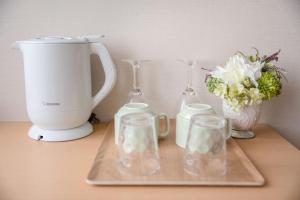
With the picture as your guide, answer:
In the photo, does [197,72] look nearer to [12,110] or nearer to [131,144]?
[131,144]

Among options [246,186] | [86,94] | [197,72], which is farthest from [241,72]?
[86,94]

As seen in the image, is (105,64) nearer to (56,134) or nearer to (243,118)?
(56,134)

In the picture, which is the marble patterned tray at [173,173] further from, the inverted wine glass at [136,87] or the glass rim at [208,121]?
the inverted wine glass at [136,87]

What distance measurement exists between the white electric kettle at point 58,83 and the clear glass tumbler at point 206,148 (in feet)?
1.17

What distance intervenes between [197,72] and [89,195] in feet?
1.96

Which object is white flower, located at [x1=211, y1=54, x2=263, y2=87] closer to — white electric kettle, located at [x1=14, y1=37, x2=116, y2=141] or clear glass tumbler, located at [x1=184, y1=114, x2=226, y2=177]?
clear glass tumbler, located at [x1=184, y1=114, x2=226, y2=177]

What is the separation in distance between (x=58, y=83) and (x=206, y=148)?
0.44 meters

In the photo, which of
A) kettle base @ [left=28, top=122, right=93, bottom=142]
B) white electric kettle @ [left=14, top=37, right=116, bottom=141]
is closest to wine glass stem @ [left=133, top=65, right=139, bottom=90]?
white electric kettle @ [left=14, top=37, right=116, bottom=141]

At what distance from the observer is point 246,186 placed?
0.57 metres

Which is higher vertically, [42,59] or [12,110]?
[42,59]

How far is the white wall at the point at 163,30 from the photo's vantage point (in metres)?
0.94

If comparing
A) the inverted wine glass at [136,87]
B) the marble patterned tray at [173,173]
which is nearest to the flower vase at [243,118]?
the marble patterned tray at [173,173]

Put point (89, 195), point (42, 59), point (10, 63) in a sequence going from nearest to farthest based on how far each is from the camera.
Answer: point (89, 195), point (42, 59), point (10, 63)

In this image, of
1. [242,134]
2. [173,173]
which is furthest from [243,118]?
[173,173]
